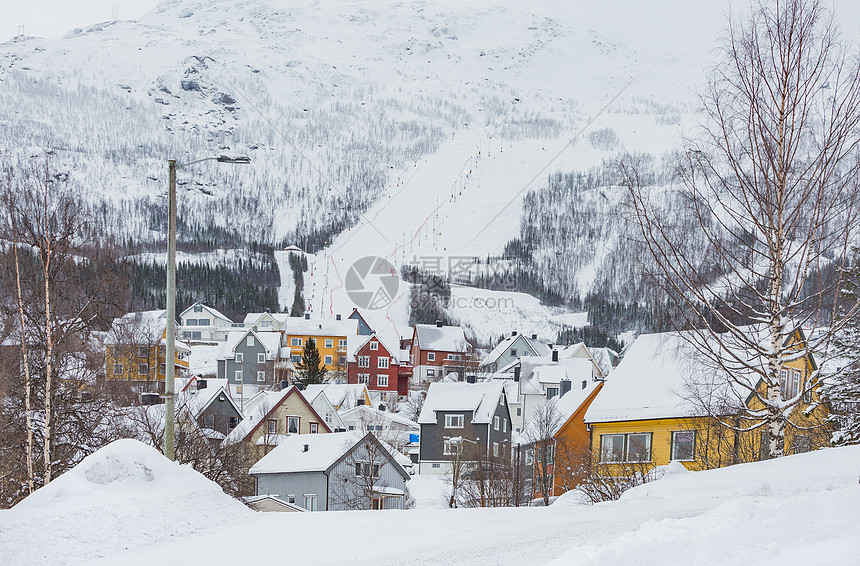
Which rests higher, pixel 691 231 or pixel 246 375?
pixel 691 231

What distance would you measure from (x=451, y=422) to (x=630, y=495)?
49.4 m

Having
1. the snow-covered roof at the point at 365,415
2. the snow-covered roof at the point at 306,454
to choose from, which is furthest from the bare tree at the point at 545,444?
the snow-covered roof at the point at 365,415

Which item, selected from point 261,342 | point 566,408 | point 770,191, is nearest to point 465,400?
point 566,408

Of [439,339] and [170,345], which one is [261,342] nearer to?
[439,339]

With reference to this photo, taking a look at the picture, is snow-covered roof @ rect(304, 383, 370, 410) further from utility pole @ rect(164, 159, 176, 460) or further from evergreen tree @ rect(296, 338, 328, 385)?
utility pole @ rect(164, 159, 176, 460)

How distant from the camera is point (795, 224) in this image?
50.9ft

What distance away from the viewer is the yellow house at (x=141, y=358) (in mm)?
53406

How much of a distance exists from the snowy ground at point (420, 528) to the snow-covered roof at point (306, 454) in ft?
112

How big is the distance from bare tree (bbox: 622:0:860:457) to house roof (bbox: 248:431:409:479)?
1339 inches

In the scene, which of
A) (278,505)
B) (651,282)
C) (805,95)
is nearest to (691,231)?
(651,282)

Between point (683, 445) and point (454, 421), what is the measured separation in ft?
104

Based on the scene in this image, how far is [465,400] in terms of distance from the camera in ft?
214

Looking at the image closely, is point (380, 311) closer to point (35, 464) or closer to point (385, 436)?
point (385, 436)

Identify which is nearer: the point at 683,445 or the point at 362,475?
the point at 683,445
